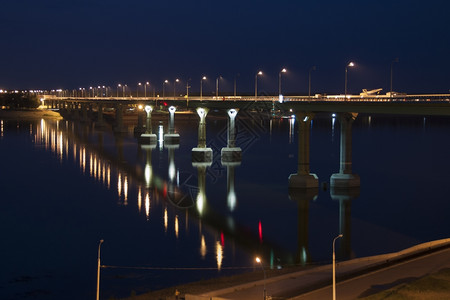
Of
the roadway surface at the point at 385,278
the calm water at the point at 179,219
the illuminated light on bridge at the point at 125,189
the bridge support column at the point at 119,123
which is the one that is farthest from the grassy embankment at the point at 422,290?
the bridge support column at the point at 119,123

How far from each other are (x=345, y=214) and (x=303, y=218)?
379 centimetres

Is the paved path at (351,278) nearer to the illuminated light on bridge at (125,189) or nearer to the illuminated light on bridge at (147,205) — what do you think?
the illuminated light on bridge at (147,205)

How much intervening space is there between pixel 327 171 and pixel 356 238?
34.1m

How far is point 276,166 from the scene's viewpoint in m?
78.2

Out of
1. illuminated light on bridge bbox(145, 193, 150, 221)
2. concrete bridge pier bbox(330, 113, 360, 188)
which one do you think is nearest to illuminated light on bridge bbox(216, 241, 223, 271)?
illuminated light on bridge bbox(145, 193, 150, 221)

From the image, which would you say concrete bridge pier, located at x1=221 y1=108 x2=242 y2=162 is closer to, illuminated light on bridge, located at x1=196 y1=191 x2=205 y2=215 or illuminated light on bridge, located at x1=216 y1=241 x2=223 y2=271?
illuminated light on bridge, located at x1=196 y1=191 x2=205 y2=215

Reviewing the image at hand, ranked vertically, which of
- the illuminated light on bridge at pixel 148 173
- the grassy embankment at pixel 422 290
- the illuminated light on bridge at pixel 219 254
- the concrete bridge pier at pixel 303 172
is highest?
the concrete bridge pier at pixel 303 172

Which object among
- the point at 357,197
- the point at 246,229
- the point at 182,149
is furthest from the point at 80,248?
the point at 182,149

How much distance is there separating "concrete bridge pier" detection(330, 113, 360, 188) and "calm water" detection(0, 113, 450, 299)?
4.88 ft

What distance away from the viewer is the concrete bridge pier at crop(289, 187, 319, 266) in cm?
3359

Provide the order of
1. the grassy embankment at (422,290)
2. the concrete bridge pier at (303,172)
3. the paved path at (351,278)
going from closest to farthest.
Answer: the grassy embankment at (422,290), the paved path at (351,278), the concrete bridge pier at (303,172)

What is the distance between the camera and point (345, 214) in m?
45.8

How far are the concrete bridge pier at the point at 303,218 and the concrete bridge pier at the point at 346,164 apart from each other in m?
2.17

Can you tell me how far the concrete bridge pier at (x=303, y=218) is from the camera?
3359 centimetres
